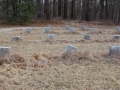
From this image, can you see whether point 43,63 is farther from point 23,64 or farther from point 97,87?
point 97,87

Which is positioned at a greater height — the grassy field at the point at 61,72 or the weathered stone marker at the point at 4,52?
the weathered stone marker at the point at 4,52

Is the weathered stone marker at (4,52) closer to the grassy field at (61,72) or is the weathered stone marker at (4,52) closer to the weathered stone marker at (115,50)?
the grassy field at (61,72)

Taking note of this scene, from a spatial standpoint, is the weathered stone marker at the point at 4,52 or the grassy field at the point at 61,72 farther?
the weathered stone marker at the point at 4,52

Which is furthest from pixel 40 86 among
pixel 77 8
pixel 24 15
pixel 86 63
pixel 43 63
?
pixel 77 8

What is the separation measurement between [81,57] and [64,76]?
1315mm

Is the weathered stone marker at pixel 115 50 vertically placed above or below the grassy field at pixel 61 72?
above

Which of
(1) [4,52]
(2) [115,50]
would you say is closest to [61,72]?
(1) [4,52]

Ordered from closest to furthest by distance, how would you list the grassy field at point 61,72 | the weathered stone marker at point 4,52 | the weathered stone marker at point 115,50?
the grassy field at point 61,72 < the weathered stone marker at point 4,52 < the weathered stone marker at point 115,50

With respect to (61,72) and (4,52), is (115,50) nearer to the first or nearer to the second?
(61,72)

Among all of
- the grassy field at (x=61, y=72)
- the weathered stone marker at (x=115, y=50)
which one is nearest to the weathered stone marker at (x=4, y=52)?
the grassy field at (x=61, y=72)

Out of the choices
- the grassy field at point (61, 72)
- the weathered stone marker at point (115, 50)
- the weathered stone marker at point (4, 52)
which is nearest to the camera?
the grassy field at point (61, 72)

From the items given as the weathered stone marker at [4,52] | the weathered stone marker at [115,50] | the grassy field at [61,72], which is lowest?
the grassy field at [61,72]

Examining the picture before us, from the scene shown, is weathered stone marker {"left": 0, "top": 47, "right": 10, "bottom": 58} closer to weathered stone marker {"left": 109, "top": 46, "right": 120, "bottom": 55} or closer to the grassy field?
the grassy field

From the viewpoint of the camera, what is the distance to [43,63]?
4688 millimetres
